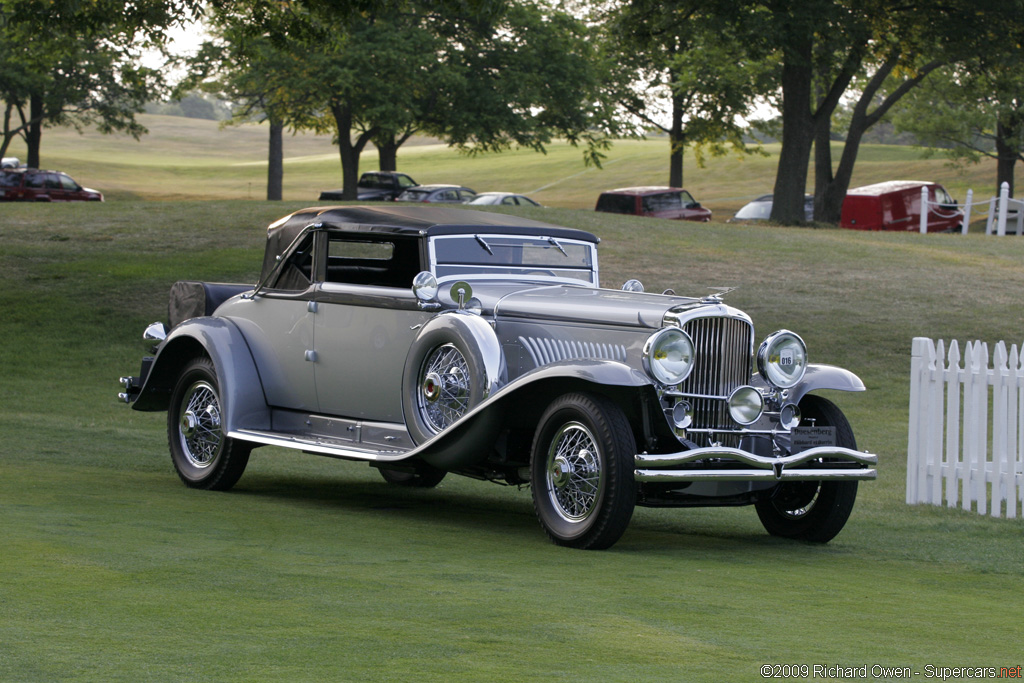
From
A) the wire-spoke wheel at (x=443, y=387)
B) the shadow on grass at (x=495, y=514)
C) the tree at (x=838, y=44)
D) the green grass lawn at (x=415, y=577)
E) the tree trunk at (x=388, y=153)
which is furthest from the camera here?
the tree trunk at (x=388, y=153)

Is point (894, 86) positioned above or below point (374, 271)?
above

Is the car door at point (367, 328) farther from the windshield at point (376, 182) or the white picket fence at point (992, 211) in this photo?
the windshield at point (376, 182)

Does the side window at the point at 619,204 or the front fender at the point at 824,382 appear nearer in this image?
the front fender at the point at 824,382

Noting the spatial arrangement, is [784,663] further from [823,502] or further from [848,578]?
[823,502]

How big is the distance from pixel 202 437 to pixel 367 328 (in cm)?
169

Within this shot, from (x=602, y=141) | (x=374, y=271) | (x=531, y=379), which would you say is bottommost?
(x=531, y=379)

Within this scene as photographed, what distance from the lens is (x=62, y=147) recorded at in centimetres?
9112

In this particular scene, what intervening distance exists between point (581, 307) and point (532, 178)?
67.4m

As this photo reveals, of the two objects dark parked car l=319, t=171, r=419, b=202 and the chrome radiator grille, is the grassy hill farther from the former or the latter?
the chrome radiator grille

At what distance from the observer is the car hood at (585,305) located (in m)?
6.81

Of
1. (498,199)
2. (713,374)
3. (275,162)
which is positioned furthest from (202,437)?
(275,162)

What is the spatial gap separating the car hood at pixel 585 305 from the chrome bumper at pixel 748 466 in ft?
2.73

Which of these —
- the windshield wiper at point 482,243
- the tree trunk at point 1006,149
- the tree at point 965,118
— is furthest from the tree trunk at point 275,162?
the windshield wiper at point 482,243

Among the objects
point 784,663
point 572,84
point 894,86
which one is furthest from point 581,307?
point 894,86
